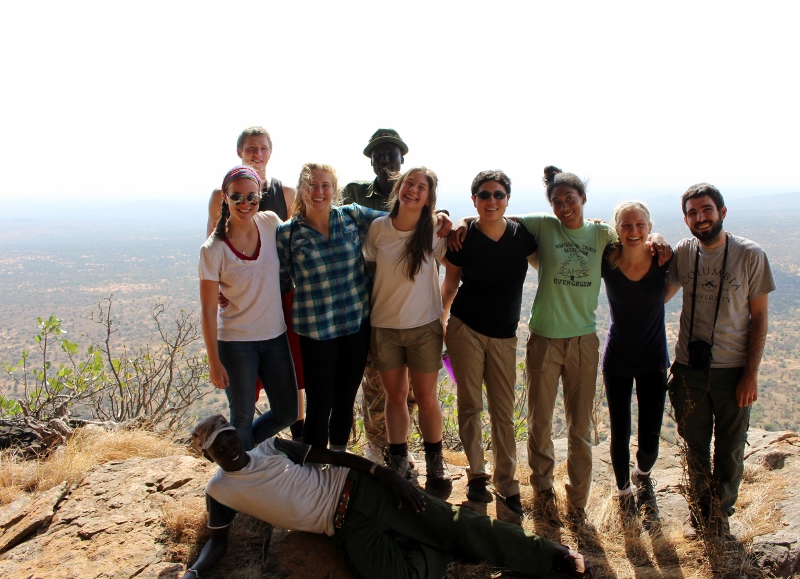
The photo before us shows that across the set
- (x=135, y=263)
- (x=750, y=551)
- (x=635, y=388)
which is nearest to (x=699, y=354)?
(x=635, y=388)

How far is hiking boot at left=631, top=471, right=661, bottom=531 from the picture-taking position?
4332 millimetres

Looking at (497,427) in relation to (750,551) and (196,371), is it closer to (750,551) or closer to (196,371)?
(750,551)

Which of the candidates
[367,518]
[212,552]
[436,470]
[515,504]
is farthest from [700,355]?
[212,552]

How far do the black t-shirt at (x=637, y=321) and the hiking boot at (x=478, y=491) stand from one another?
1467 millimetres

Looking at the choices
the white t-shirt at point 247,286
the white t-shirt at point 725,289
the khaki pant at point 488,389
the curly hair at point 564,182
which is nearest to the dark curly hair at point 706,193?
the white t-shirt at point 725,289

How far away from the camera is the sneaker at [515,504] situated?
13.9 ft

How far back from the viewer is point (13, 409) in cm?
711

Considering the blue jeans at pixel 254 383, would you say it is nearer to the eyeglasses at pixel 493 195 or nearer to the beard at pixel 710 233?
the eyeglasses at pixel 493 195

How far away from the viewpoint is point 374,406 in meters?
5.05

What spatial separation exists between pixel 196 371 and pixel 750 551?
25.5 feet

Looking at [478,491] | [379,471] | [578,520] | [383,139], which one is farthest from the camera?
[383,139]

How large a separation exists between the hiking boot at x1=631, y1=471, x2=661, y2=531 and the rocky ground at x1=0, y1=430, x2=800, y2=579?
158 mm

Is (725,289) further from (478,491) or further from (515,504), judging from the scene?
(478,491)

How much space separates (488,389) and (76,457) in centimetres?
400
